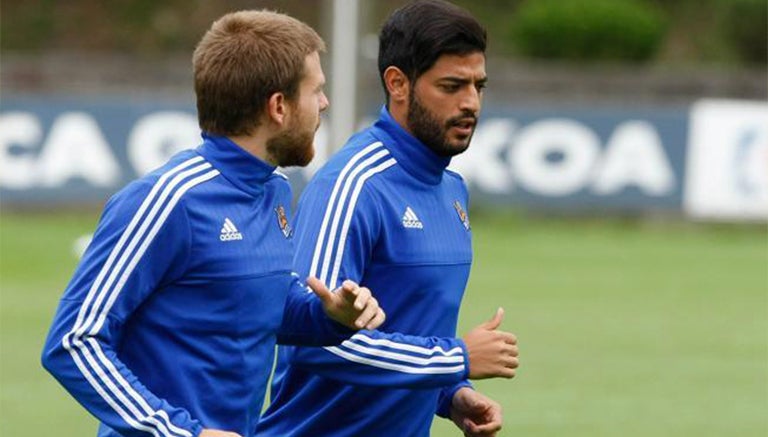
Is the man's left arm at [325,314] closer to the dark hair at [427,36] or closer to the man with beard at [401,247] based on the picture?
the man with beard at [401,247]

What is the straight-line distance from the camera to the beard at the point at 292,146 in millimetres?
5055

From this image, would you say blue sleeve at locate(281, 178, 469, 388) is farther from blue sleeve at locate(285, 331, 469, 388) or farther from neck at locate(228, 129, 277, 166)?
neck at locate(228, 129, 277, 166)

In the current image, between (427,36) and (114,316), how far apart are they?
1.54 m

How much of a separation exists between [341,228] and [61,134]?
18.9m

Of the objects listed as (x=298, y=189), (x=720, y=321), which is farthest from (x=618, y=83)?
(x=720, y=321)

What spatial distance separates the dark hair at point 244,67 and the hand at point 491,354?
95 cm

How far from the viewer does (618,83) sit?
27797mm

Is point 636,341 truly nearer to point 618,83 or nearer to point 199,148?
point 199,148

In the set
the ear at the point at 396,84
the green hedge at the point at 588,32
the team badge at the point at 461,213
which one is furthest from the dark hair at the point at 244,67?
the green hedge at the point at 588,32

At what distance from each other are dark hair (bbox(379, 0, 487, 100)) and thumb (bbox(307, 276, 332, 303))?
107 cm

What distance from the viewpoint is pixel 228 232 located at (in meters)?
4.88

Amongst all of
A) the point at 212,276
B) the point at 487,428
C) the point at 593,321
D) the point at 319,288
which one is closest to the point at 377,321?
the point at 319,288

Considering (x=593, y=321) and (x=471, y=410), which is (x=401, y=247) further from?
(x=593, y=321)

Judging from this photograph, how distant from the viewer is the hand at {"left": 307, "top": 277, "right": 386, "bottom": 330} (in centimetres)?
483
